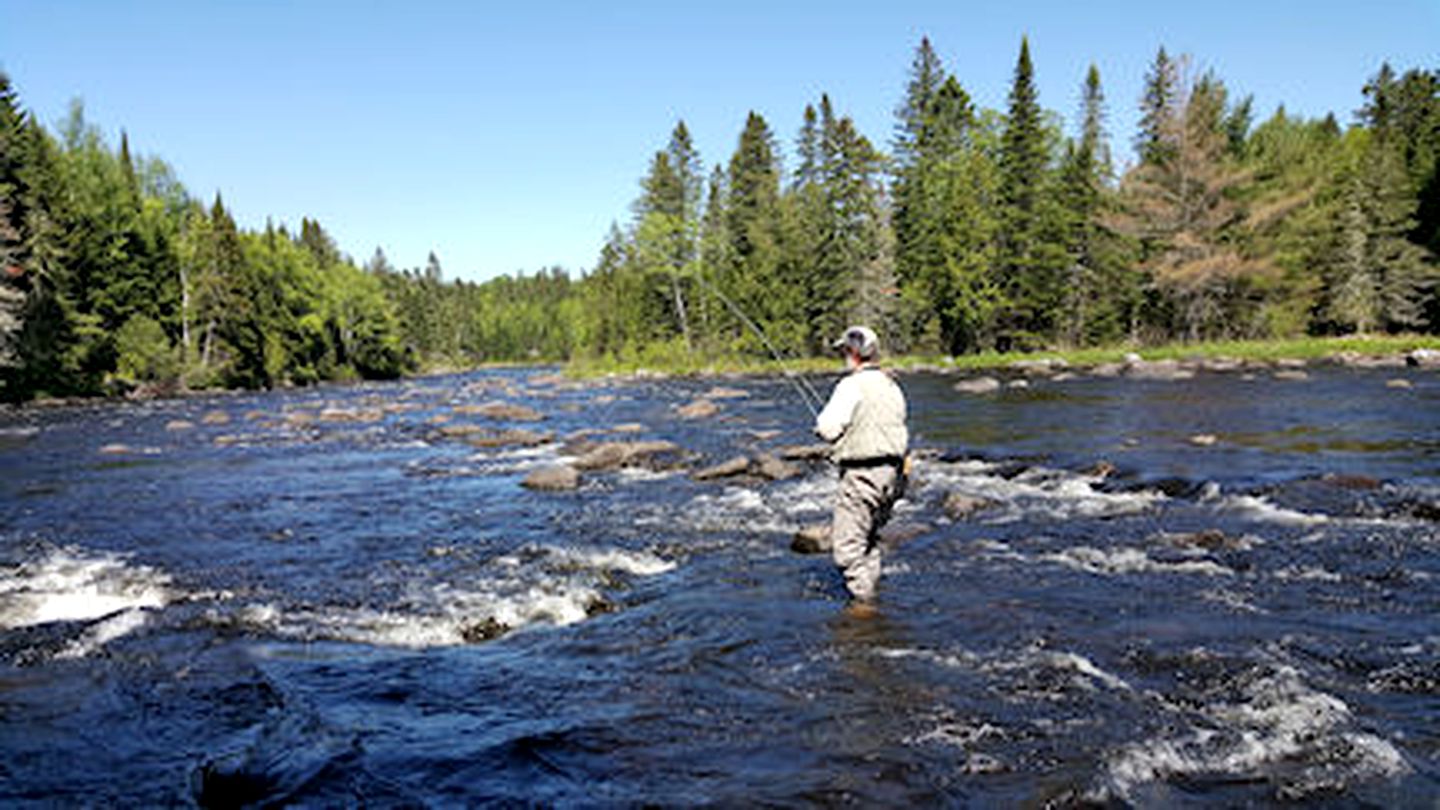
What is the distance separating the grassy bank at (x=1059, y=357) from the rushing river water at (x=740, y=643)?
60.2 feet

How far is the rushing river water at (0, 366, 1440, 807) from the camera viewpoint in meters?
4.44

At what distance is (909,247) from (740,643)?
55.3 metres

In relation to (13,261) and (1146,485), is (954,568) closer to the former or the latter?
(1146,485)

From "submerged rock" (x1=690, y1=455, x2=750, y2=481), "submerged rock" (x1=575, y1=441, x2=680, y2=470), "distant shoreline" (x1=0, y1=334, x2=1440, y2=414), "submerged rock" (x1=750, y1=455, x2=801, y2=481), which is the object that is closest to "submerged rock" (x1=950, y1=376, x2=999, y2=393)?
"distant shoreline" (x1=0, y1=334, x2=1440, y2=414)

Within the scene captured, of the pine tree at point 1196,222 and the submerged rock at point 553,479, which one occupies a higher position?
the pine tree at point 1196,222

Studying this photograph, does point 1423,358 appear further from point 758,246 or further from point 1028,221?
point 758,246

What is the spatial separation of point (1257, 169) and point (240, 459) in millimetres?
48647

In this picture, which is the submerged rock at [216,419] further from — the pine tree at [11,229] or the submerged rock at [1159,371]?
the submerged rock at [1159,371]

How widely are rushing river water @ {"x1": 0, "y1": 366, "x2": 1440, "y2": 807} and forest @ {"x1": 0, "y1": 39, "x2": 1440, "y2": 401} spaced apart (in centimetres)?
2916

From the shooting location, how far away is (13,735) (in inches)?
204

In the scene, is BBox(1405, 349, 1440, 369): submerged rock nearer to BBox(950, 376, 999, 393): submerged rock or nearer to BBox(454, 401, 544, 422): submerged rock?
BBox(950, 376, 999, 393): submerged rock

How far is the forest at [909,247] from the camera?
46000mm

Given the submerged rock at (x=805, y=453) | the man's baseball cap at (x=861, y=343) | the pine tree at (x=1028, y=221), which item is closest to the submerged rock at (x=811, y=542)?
the man's baseball cap at (x=861, y=343)

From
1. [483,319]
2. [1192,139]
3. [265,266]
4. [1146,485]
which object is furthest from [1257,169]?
[483,319]
